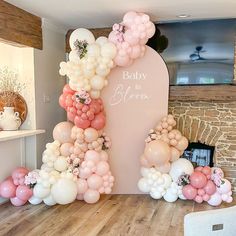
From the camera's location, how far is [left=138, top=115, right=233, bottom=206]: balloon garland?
3.75 m

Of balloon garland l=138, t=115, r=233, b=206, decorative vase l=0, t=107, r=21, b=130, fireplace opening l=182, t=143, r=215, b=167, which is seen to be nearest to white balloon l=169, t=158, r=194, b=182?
balloon garland l=138, t=115, r=233, b=206

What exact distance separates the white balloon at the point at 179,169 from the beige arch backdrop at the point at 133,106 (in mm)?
497

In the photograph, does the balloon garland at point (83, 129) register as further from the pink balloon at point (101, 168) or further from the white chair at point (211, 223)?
the white chair at point (211, 223)

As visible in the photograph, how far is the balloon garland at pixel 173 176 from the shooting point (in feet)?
12.3

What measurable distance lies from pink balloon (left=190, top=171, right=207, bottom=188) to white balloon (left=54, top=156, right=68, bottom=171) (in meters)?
1.58

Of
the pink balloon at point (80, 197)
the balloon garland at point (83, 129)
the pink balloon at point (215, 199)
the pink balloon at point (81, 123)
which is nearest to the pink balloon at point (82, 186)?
the balloon garland at point (83, 129)

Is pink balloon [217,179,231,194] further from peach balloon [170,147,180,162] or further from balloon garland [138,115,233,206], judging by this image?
peach balloon [170,147,180,162]

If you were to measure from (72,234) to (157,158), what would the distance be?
1.32 m

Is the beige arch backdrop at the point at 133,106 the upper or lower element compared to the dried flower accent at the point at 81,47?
lower

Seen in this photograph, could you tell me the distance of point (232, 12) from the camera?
388cm

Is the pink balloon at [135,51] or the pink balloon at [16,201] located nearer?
the pink balloon at [16,201]

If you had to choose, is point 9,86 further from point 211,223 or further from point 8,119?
point 211,223

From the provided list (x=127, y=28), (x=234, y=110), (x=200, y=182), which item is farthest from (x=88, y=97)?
(x=234, y=110)

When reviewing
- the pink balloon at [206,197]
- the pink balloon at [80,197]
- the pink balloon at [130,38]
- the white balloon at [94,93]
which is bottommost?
the pink balloon at [80,197]
